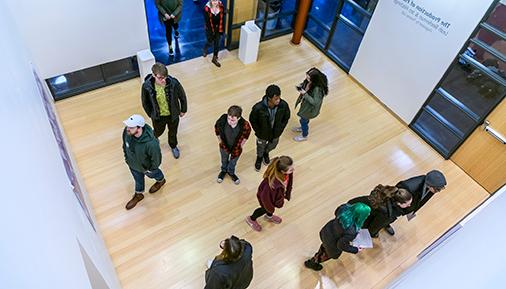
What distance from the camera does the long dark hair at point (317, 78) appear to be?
4736 mm

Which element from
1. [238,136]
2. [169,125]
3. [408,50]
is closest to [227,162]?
[238,136]

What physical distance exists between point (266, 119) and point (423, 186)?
6.67 feet

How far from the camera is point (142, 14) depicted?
5.41 metres

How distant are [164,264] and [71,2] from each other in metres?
3.75

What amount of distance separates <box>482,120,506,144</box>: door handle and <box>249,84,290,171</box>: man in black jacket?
10.4 feet

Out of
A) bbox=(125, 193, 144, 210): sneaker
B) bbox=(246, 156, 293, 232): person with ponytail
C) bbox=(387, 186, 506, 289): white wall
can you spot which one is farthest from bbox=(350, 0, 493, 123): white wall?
bbox=(387, 186, 506, 289): white wall

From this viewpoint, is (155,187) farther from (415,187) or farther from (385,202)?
(415,187)

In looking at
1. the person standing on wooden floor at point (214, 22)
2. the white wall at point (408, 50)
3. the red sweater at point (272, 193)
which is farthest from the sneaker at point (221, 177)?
the white wall at point (408, 50)

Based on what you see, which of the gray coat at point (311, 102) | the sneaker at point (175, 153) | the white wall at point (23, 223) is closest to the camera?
the white wall at point (23, 223)

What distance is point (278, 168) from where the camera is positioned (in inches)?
140

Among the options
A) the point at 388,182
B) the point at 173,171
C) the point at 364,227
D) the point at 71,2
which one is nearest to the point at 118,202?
the point at 173,171

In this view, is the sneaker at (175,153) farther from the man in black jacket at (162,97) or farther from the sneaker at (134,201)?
the sneaker at (134,201)

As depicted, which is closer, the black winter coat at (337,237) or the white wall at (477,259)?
the white wall at (477,259)

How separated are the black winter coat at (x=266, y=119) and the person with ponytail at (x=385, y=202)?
1.34 metres
